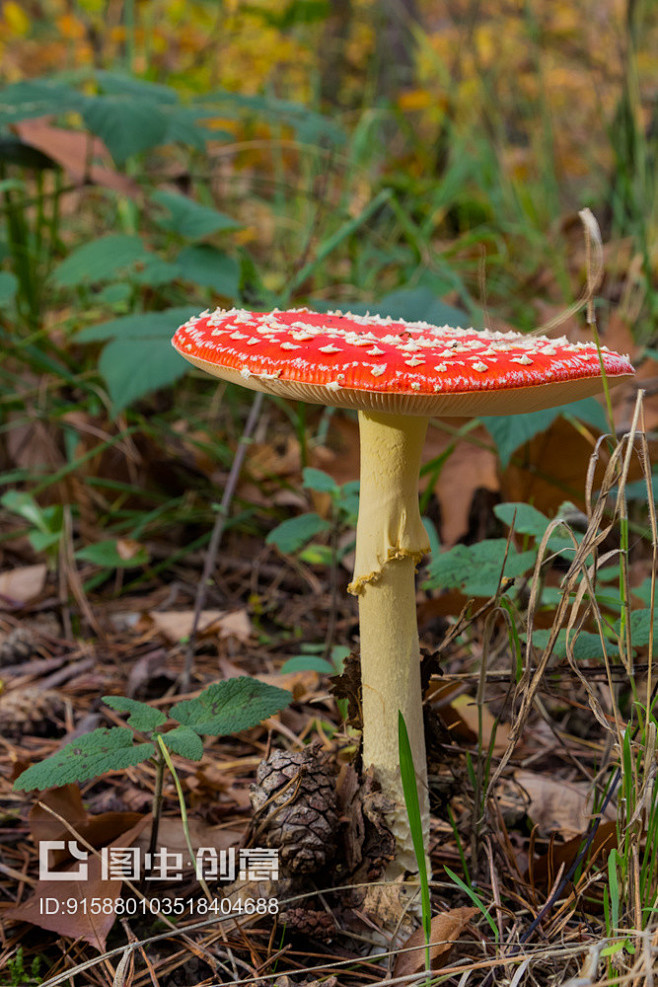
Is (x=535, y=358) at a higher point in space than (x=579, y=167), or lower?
lower

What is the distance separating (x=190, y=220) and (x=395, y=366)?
1.99 m

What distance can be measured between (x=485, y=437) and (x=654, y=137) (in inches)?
108

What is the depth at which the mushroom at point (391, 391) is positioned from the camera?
127 centimetres

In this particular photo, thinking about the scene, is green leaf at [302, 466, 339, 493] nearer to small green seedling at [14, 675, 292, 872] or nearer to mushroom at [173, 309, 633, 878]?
mushroom at [173, 309, 633, 878]

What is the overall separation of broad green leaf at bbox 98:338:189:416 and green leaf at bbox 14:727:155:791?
1.25 meters

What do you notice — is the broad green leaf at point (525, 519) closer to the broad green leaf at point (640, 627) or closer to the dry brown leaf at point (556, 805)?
the broad green leaf at point (640, 627)

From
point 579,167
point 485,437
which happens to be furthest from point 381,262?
point 579,167

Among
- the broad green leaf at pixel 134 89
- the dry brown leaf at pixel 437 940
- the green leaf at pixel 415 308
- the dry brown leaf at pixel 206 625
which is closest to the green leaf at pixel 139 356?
the green leaf at pixel 415 308

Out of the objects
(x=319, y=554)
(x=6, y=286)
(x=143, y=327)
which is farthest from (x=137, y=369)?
(x=319, y=554)

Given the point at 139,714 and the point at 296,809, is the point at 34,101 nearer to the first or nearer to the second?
the point at 139,714

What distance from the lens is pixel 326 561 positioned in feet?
8.81

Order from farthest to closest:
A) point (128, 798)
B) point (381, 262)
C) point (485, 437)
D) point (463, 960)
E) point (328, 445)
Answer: point (381, 262) → point (328, 445) → point (485, 437) → point (128, 798) → point (463, 960)

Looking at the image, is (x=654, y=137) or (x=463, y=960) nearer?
(x=463, y=960)

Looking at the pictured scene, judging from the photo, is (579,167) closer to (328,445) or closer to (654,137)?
(654,137)
